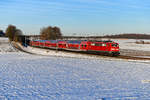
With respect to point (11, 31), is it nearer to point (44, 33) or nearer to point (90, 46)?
point (44, 33)

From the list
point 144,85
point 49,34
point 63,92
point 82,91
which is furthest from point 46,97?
point 49,34

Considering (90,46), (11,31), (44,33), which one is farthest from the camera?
(11,31)

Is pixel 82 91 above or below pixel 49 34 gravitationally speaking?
below

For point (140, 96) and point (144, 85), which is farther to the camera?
point (144, 85)

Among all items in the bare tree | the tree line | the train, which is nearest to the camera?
Result: the train

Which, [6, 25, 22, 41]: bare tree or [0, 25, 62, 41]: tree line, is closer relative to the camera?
[0, 25, 62, 41]: tree line

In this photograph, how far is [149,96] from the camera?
11086mm

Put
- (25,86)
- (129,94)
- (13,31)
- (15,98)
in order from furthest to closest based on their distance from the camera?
(13,31), (25,86), (129,94), (15,98)

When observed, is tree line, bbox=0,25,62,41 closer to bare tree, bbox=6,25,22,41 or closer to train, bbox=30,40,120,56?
bare tree, bbox=6,25,22,41

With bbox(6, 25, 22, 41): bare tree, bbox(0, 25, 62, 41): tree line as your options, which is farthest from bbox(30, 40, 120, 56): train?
bbox(6, 25, 22, 41): bare tree

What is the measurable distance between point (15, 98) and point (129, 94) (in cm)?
717

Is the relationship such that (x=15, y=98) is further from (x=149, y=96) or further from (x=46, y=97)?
(x=149, y=96)

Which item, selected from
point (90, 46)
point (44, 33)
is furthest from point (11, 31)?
point (90, 46)

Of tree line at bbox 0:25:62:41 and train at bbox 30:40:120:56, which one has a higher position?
tree line at bbox 0:25:62:41
